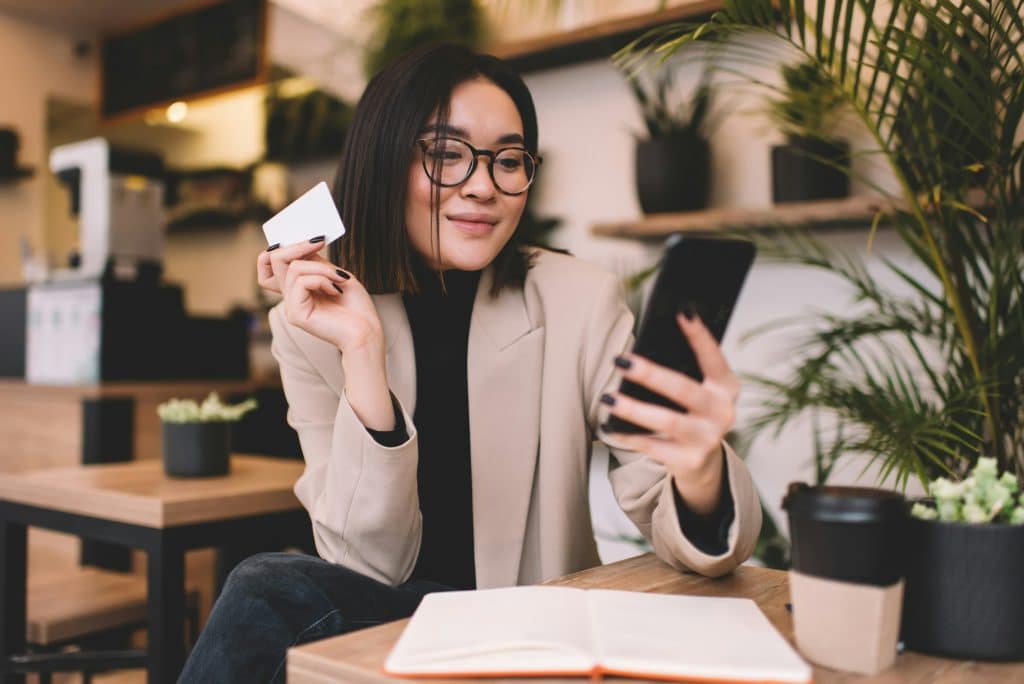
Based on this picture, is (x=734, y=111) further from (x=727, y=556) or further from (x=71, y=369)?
(x=71, y=369)

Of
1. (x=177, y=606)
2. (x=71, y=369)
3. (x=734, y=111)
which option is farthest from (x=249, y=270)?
(x=177, y=606)

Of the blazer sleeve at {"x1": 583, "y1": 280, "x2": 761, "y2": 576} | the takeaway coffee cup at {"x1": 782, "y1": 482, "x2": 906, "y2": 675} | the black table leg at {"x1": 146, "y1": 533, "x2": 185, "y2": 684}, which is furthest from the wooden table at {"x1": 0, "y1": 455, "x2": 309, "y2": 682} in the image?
the takeaway coffee cup at {"x1": 782, "y1": 482, "x2": 906, "y2": 675}

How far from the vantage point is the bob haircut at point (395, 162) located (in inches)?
52.9

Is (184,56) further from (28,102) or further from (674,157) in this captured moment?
(674,157)

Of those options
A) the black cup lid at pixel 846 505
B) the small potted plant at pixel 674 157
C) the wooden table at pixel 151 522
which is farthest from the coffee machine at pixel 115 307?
the black cup lid at pixel 846 505

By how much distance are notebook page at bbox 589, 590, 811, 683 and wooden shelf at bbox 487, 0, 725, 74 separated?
2037 mm

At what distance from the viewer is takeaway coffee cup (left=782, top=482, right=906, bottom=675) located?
2.27ft

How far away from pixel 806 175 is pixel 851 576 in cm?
188

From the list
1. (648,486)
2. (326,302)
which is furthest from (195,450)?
Answer: (648,486)

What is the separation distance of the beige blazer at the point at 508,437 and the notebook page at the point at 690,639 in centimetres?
31

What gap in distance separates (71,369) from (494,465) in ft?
7.34

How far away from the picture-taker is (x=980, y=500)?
762 millimetres

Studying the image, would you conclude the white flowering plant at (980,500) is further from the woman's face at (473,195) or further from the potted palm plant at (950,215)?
the woman's face at (473,195)

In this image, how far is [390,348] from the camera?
138 cm
